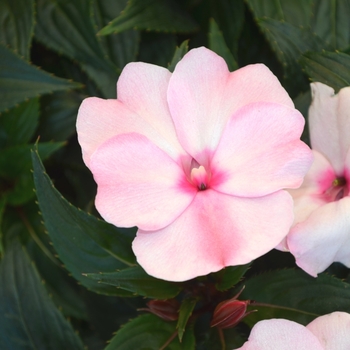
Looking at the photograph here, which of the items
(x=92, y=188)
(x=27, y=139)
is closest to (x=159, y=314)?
(x=92, y=188)

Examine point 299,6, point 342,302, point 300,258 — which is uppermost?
point 299,6

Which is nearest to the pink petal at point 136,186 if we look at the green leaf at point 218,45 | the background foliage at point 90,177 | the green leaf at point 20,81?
the background foliage at point 90,177

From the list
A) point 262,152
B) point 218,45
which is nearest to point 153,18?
point 218,45

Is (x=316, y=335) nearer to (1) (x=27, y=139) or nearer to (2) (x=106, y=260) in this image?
(2) (x=106, y=260)

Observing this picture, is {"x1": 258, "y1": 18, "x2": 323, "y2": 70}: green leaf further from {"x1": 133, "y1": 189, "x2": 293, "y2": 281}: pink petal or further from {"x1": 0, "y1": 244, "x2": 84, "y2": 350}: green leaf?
{"x1": 0, "y1": 244, "x2": 84, "y2": 350}: green leaf

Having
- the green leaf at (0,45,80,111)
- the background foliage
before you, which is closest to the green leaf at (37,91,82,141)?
the background foliage

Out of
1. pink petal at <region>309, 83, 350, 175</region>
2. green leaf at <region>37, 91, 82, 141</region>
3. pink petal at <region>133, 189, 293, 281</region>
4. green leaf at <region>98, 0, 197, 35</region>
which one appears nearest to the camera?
pink petal at <region>133, 189, 293, 281</region>
